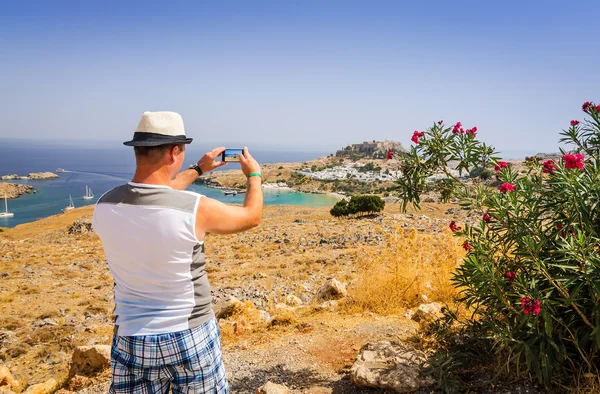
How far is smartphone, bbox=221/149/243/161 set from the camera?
261cm

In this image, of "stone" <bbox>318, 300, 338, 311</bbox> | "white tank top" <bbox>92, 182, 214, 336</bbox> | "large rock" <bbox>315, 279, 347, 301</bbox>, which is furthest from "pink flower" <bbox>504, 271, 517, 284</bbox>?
"large rock" <bbox>315, 279, 347, 301</bbox>

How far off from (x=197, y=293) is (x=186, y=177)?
A: 93cm

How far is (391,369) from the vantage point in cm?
364

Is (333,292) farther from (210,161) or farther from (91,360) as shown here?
(210,161)

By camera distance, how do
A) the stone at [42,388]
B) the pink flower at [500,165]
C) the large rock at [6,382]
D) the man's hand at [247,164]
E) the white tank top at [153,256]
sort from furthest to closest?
the large rock at [6,382], the stone at [42,388], the pink flower at [500,165], the man's hand at [247,164], the white tank top at [153,256]

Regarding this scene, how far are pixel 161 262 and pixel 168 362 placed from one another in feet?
1.77

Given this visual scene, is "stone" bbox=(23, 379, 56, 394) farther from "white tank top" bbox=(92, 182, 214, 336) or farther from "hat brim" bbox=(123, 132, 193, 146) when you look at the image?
"hat brim" bbox=(123, 132, 193, 146)

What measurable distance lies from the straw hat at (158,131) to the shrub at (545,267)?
2313 millimetres

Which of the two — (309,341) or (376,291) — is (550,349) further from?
(376,291)

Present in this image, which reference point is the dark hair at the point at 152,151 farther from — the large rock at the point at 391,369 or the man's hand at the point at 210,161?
the large rock at the point at 391,369

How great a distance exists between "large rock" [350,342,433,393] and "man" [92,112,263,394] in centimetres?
185

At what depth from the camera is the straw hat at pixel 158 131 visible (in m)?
2.05

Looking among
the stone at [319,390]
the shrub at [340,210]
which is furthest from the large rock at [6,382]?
the shrub at [340,210]

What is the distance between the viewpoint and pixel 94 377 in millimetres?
4918
